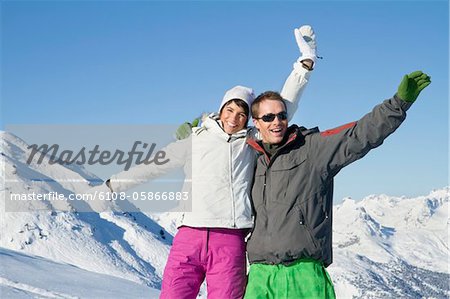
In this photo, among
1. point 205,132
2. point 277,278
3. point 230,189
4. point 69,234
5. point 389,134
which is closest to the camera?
point 389,134

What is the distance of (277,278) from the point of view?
16.9 feet

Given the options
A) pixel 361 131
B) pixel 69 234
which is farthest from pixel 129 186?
pixel 69 234

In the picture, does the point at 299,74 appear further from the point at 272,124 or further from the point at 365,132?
the point at 365,132

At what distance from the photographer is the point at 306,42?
20.9 ft

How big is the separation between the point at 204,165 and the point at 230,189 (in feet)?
1.38

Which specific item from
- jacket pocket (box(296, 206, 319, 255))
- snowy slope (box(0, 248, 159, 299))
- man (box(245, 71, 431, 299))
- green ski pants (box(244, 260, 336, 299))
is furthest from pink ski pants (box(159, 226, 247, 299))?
A: snowy slope (box(0, 248, 159, 299))

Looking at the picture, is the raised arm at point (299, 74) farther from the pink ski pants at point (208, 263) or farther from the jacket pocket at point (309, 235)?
the pink ski pants at point (208, 263)

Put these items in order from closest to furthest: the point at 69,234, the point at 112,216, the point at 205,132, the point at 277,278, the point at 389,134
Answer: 1. the point at 389,134
2. the point at 277,278
3. the point at 205,132
4. the point at 69,234
5. the point at 112,216

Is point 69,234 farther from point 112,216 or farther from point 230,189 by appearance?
point 230,189

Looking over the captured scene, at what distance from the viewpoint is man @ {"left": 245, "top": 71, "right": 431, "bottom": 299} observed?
5027 millimetres

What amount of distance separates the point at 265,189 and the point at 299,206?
1.44ft

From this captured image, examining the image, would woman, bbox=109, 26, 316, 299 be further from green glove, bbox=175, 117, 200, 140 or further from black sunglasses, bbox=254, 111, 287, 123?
black sunglasses, bbox=254, 111, 287, 123

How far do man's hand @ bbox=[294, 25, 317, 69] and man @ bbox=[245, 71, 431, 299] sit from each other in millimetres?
1076

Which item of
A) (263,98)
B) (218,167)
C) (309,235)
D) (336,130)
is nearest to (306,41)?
(263,98)
